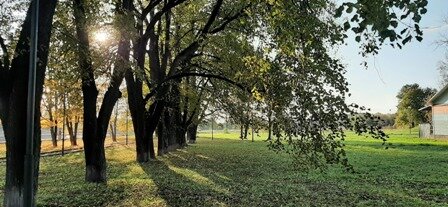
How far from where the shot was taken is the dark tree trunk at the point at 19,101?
9547mm

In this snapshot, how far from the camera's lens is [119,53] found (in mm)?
14586

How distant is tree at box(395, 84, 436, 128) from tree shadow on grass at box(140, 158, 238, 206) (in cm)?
6021

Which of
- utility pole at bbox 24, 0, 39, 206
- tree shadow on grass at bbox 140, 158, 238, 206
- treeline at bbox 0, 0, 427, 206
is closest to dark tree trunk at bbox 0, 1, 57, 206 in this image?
treeline at bbox 0, 0, 427, 206

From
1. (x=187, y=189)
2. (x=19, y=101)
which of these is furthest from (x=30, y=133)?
(x=187, y=189)

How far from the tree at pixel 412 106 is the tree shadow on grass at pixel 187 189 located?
198ft

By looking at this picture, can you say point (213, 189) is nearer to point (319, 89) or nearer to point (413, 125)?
point (319, 89)

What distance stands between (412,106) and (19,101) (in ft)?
232

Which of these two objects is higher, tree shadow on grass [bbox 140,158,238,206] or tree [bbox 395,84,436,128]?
tree [bbox 395,84,436,128]

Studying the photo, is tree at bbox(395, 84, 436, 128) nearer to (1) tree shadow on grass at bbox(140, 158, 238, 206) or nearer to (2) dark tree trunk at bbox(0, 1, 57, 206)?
(1) tree shadow on grass at bbox(140, 158, 238, 206)

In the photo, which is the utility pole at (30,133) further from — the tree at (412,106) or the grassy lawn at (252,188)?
the tree at (412,106)

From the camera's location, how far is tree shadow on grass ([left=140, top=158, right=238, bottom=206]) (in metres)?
11.8

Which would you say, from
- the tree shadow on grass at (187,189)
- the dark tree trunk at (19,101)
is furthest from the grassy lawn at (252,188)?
the dark tree trunk at (19,101)

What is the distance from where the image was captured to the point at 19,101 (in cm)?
959


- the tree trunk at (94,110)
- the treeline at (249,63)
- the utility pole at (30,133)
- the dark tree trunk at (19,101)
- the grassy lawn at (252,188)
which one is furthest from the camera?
the tree trunk at (94,110)
